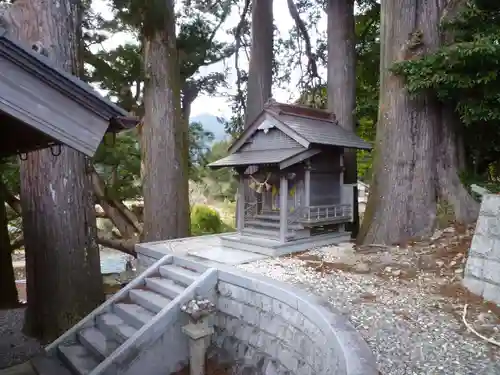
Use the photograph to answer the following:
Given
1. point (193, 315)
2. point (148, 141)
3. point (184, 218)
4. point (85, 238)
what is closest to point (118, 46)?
point (148, 141)

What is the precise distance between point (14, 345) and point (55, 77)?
480 centimetres

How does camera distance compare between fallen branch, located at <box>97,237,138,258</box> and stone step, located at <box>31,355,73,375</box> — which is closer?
stone step, located at <box>31,355,73,375</box>

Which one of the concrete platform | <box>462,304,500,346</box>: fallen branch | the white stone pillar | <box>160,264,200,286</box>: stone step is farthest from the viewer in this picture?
the concrete platform

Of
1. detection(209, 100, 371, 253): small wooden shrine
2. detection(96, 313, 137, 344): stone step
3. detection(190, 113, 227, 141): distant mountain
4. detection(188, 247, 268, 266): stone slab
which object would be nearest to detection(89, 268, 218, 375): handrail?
detection(96, 313, 137, 344): stone step

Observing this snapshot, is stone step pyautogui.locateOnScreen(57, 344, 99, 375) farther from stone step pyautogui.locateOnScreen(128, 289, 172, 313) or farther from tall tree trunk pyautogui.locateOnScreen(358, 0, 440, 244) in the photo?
tall tree trunk pyautogui.locateOnScreen(358, 0, 440, 244)

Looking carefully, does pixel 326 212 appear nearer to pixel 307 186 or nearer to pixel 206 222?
pixel 307 186

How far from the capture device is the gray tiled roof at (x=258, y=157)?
19.6ft

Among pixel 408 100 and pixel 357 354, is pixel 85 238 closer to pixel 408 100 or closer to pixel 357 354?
pixel 357 354

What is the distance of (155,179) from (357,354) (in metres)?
5.96

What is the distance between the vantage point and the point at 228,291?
4.88 meters

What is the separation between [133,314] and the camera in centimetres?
495

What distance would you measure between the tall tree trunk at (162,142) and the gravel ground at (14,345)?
2.83 m

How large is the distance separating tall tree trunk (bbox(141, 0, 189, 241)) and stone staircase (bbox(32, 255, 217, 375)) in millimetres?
2231

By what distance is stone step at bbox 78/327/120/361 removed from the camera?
446cm
